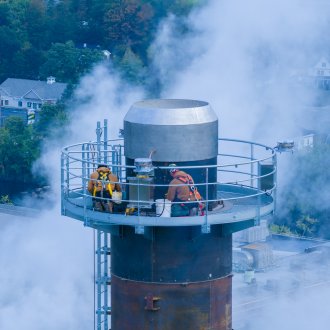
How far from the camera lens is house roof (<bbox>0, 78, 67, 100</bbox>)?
100750 millimetres

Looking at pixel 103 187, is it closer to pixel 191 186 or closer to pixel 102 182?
pixel 102 182

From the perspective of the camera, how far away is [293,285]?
143 ft

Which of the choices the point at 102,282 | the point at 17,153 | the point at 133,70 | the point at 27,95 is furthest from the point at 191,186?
the point at 27,95

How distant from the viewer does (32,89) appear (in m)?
103

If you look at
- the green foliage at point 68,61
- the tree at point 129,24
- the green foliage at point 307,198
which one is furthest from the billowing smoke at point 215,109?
the tree at point 129,24

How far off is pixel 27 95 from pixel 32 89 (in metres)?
1.27

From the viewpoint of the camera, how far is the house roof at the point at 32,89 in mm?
100750

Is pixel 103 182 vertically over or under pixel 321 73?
over

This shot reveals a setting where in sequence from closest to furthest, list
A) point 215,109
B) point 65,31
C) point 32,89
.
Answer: point 215,109 → point 32,89 → point 65,31

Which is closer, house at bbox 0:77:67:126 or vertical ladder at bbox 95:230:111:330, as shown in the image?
vertical ladder at bbox 95:230:111:330

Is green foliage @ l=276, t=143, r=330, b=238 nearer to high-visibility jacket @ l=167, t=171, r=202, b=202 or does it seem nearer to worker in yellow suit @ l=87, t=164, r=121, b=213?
worker in yellow suit @ l=87, t=164, r=121, b=213

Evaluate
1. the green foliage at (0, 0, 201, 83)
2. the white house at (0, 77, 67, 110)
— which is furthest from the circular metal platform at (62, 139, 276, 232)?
the green foliage at (0, 0, 201, 83)

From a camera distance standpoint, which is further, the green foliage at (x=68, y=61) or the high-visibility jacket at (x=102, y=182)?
the green foliage at (x=68, y=61)

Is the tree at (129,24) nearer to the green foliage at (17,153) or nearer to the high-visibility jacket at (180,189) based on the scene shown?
the green foliage at (17,153)
